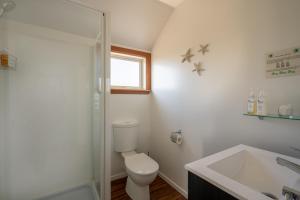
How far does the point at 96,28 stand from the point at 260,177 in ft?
6.01

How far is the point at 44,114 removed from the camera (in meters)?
1.66

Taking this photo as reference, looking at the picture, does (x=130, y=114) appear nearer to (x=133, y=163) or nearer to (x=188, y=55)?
(x=133, y=163)

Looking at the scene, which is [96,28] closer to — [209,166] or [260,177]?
[209,166]

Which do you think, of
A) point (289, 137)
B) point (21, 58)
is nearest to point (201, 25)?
point (289, 137)

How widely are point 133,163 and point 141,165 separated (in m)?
0.10

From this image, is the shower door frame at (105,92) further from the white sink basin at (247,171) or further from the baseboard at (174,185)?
the baseboard at (174,185)

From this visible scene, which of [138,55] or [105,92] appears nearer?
[105,92]

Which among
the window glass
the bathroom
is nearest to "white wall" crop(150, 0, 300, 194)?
the bathroom

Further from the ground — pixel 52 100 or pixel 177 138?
pixel 52 100

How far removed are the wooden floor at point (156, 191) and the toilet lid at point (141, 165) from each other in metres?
0.45

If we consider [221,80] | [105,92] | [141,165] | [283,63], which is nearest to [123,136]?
[141,165]

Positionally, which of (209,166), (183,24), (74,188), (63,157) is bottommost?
(74,188)

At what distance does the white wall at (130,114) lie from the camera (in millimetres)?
2096

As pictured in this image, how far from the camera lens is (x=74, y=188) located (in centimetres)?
183
